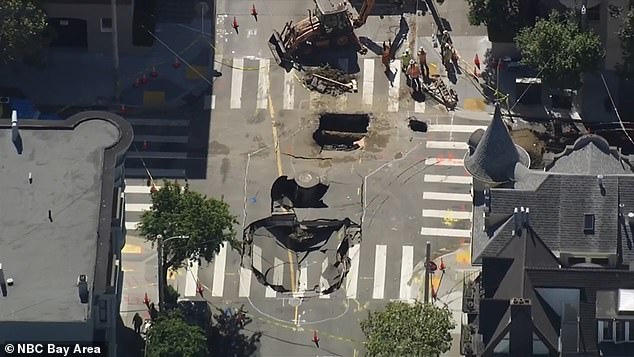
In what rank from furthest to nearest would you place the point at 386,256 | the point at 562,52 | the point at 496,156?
1. the point at 562,52
2. the point at 386,256
3. the point at 496,156

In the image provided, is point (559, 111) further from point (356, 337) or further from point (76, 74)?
point (76, 74)

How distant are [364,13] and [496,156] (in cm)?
2010

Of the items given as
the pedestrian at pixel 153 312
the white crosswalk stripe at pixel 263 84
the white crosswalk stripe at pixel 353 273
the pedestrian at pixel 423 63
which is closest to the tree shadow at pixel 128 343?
the pedestrian at pixel 153 312

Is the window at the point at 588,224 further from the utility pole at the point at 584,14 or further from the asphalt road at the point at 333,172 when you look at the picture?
the utility pole at the point at 584,14

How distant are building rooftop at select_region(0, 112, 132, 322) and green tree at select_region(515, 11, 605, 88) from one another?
30.3 meters

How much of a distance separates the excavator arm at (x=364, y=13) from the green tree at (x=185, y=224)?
25.0m

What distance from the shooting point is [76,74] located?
458 feet

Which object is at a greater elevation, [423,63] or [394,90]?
[423,63]

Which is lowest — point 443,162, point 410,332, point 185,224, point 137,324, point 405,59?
point 137,324

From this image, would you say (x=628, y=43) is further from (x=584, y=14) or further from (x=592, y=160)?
(x=592, y=160)

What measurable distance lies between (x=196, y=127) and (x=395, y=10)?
1839cm

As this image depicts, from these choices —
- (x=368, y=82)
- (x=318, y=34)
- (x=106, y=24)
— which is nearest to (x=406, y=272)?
(x=368, y=82)

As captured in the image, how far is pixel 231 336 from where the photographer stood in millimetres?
122500

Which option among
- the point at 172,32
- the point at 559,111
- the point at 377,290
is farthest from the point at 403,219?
the point at 172,32
